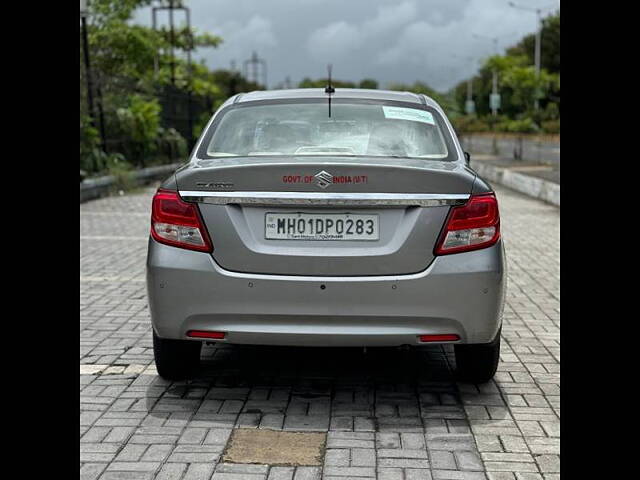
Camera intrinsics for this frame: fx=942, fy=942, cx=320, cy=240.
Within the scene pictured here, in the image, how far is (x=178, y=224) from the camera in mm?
4598

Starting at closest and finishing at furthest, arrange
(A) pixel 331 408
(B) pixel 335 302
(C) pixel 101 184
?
(B) pixel 335 302, (A) pixel 331 408, (C) pixel 101 184

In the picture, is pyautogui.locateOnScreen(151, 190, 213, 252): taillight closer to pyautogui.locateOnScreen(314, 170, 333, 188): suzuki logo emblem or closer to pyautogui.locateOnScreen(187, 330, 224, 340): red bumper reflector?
pyautogui.locateOnScreen(187, 330, 224, 340): red bumper reflector

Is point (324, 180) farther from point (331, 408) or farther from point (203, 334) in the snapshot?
point (331, 408)

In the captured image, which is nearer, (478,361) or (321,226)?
(321,226)

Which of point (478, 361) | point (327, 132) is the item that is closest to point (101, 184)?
point (327, 132)

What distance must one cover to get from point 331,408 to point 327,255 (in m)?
0.83

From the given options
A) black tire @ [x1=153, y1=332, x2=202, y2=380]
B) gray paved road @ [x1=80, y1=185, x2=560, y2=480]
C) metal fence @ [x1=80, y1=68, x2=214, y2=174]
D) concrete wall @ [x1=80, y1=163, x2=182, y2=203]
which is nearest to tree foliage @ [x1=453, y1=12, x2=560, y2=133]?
metal fence @ [x1=80, y1=68, x2=214, y2=174]

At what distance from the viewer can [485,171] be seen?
88.6 feet

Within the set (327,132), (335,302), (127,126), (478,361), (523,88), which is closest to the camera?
(335,302)
